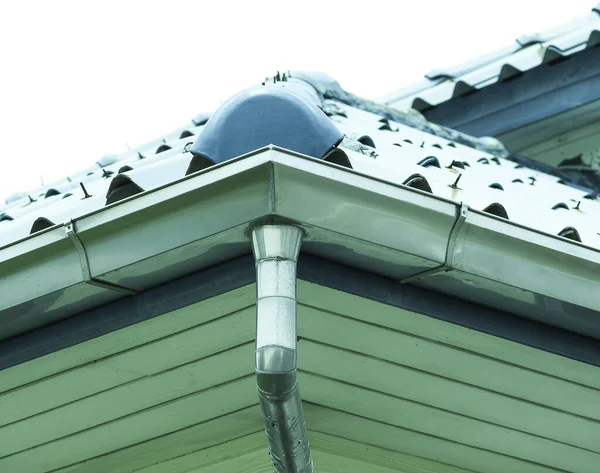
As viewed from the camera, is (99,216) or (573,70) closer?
(99,216)

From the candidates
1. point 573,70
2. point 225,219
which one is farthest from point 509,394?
point 573,70

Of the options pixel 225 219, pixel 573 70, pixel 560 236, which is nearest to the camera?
pixel 225 219

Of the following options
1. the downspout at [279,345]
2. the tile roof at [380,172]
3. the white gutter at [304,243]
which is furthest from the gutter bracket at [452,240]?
the downspout at [279,345]

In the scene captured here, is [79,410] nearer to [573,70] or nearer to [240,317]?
[240,317]

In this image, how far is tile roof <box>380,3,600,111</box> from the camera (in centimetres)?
657

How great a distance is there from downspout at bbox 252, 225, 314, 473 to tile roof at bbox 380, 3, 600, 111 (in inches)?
162

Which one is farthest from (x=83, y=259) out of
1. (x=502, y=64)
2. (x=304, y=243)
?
(x=502, y=64)

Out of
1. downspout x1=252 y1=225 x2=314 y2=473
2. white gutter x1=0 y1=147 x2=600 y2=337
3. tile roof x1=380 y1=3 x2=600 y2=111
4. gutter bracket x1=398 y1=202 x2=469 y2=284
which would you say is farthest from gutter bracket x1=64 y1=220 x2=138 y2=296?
tile roof x1=380 y1=3 x2=600 y2=111

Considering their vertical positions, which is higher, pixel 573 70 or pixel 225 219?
pixel 573 70

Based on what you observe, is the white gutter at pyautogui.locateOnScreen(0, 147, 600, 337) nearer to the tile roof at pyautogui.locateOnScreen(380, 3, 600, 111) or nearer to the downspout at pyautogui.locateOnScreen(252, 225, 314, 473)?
the downspout at pyautogui.locateOnScreen(252, 225, 314, 473)

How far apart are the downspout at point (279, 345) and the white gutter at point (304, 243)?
0.07 metres

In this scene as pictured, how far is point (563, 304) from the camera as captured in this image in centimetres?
305

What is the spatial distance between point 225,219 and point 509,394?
3.67ft

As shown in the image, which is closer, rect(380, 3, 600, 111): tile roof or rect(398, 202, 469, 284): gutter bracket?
rect(398, 202, 469, 284): gutter bracket
